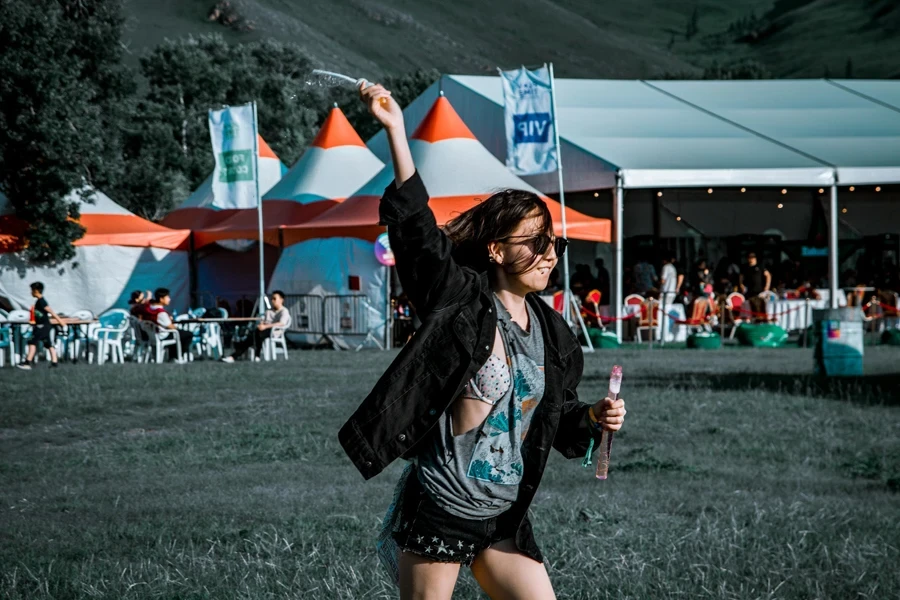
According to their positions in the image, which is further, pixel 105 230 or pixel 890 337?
pixel 105 230

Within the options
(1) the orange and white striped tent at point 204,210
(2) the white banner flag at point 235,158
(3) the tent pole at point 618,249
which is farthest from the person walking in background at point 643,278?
(1) the orange and white striped tent at point 204,210

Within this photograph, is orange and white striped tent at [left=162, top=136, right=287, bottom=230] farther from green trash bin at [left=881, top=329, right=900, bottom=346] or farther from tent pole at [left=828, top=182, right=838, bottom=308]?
green trash bin at [left=881, top=329, right=900, bottom=346]

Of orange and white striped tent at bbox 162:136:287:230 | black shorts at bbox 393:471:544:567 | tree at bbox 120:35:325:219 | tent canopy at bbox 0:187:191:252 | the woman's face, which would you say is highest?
tree at bbox 120:35:325:219

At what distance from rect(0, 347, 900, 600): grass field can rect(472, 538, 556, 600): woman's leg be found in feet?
5.43

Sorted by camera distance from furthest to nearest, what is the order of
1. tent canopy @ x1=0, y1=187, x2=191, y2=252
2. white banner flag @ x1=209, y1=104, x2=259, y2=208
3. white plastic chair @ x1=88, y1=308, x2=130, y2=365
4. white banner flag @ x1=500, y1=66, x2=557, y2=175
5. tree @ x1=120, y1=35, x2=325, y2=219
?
tree @ x1=120, y1=35, x2=325, y2=219 → tent canopy @ x1=0, y1=187, x2=191, y2=252 → white banner flag @ x1=209, y1=104, x2=259, y2=208 → white banner flag @ x1=500, y1=66, x2=557, y2=175 → white plastic chair @ x1=88, y1=308, x2=130, y2=365

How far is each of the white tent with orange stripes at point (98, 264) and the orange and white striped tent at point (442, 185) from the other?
12.4ft

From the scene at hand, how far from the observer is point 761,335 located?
2070 cm

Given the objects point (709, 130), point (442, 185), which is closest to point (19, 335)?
point (442, 185)

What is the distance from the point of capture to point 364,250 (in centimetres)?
2122

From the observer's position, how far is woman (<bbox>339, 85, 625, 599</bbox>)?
2.97 metres

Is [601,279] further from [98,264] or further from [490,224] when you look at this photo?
[490,224]

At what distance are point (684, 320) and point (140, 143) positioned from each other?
36.3 m

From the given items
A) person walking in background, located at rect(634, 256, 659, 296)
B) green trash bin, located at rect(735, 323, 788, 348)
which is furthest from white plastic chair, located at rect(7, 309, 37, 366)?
green trash bin, located at rect(735, 323, 788, 348)

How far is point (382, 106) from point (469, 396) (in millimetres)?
744
